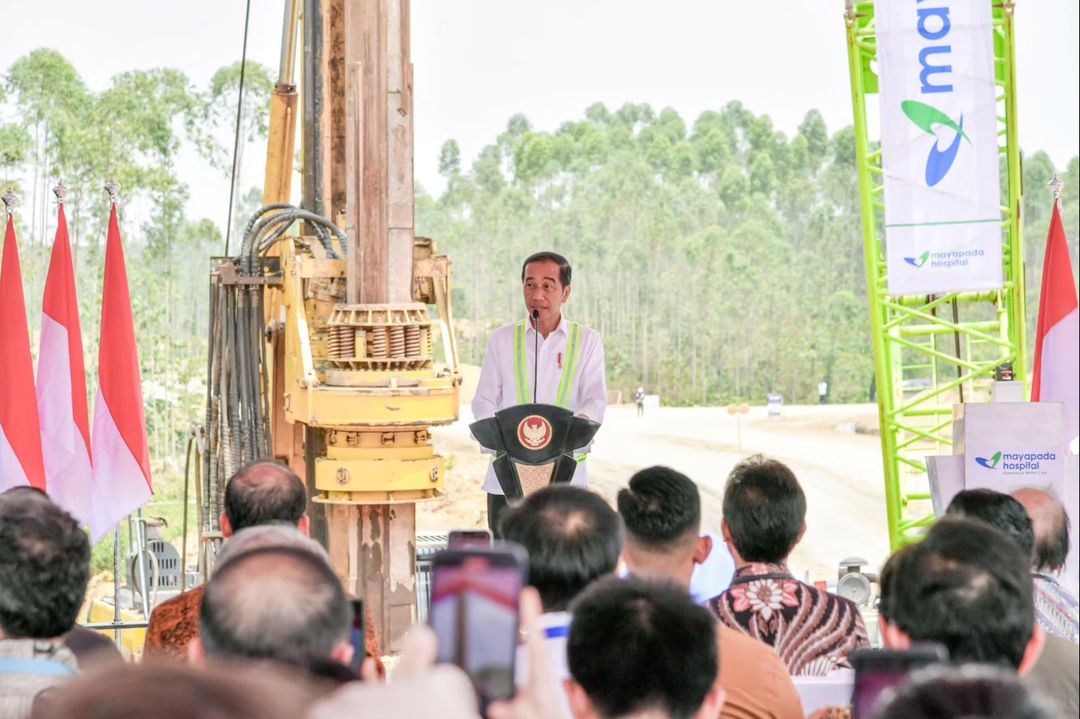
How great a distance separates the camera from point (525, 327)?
18.4 feet

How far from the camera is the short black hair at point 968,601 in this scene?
7.42 ft

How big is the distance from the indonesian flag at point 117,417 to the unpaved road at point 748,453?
22.1 metres

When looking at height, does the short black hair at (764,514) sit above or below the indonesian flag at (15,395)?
below

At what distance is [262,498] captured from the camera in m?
3.37

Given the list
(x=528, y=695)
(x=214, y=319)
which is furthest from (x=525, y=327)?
(x=528, y=695)

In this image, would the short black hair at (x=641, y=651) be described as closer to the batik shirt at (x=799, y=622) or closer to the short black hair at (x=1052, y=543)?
the batik shirt at (x=799, y=622)

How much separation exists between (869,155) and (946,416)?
285 centimetres

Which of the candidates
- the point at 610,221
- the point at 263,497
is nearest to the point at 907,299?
the point at 263,497

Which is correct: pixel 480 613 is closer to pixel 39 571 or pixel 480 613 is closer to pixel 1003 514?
pixel 39 571

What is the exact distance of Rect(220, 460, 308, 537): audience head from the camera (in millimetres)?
3367

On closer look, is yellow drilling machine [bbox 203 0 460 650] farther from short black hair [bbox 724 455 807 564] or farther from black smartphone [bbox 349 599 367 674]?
black smartphone [bbox 349 599 367 674]

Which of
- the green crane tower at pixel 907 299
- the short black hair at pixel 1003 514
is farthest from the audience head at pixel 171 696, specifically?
the green crane tower at pixel 907 299

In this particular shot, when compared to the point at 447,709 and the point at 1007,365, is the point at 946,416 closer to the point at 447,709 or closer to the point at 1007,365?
the point at 1007,365

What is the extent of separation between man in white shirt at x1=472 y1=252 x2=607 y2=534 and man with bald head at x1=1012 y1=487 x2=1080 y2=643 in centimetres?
208
